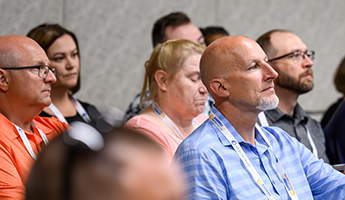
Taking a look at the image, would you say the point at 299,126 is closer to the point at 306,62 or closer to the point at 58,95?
the point at 306,62

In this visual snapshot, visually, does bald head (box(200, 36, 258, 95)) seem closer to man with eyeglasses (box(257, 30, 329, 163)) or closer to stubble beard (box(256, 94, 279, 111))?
stubble beard (box(256, 94, 279, 111))

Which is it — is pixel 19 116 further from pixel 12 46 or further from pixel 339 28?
pixel 339 28

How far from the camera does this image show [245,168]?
1.38 m

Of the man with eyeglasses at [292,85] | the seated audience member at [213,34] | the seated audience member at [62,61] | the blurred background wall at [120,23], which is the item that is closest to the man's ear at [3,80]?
the seated audience member at [62,61]

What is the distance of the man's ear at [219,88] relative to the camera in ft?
4.90

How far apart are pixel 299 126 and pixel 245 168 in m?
1.29

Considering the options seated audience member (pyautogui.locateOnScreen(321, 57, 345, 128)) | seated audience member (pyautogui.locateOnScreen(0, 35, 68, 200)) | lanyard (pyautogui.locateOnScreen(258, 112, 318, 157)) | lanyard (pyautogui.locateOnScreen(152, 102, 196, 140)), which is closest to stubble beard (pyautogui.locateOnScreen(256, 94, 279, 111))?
lanyard (pyautogui.locateOnScreen(152, 102, 196, 140))

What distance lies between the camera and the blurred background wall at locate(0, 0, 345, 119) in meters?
3.33

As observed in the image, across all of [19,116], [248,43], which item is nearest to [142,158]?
[248,43]

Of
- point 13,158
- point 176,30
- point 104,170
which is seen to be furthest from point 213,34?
point 104,170

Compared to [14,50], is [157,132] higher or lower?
lower

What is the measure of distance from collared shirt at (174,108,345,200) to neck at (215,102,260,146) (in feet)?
0.11

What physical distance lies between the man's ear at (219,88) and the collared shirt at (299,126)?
3.28 ft

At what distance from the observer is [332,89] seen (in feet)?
16.6
